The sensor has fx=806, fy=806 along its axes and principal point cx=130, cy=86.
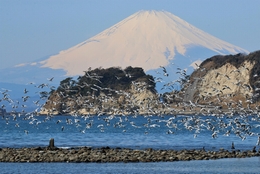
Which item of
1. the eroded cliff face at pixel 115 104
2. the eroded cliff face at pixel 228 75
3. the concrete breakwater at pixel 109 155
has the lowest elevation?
the concrete breakwater at pixel 109 155

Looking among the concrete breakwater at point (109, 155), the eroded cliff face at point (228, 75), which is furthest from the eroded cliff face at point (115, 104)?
the eroded cliff face at point (228, 75)

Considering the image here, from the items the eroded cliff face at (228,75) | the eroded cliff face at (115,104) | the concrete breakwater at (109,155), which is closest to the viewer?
the concrete breakwater at (109,155)

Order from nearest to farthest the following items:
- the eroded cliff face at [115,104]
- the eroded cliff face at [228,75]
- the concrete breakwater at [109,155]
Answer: the concrete breakwater at [109,155], the eroded cliff face at [115,104], the eroded cliff face at [228,75]

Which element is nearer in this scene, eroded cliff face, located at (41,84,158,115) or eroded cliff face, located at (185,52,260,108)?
eroded cliff face, located at (41,84,158,115)

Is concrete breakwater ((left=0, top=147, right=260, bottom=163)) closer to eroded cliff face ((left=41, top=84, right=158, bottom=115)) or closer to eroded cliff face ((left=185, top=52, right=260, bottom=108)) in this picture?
eroded cliff face ((left=41, top=84, right=158, bottom=115))

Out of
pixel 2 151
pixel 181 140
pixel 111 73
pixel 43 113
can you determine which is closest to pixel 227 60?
pixel 111 73

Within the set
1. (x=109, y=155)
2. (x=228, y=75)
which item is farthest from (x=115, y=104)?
(x=228, y=75)

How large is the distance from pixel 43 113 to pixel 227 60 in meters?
47.7

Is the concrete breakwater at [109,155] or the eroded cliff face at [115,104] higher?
the eroded cliff face at [115,104]

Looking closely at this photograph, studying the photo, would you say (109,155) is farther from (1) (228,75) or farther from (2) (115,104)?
(1) (228,75)

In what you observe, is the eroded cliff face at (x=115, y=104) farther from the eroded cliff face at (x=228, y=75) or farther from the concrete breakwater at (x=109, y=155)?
the eroded cliff face at (x=228, y=75)

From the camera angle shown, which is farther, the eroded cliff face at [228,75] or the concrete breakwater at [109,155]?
the eroded cliff face at [228,75]

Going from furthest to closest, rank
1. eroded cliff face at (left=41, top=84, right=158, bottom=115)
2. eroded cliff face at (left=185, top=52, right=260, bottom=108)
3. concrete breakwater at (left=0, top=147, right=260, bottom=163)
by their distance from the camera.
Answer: eroded cliff face at (left=185, top=52, right=260, bottom=108), eroded cliff face at (left=41, top=84, right=158, bottom=115), concrete breakwater at (left=0, top=147, right=260, bottom=163)

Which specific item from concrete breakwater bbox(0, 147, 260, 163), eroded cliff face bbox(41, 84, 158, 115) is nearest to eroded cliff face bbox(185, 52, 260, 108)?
eroded cliff face bbox(41, 84, 158, 115)
